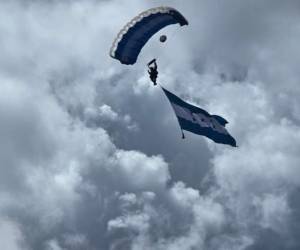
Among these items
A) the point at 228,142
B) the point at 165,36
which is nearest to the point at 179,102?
the point at 228,142

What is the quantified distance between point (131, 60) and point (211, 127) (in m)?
16.7

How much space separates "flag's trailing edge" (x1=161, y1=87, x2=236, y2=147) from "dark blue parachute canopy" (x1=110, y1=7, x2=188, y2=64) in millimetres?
9025

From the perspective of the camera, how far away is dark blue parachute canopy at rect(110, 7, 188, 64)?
65.8 meters

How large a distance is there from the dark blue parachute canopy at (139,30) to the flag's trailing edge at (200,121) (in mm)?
9025

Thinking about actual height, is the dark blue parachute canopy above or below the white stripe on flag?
above

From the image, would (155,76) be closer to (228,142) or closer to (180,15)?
(180,15)

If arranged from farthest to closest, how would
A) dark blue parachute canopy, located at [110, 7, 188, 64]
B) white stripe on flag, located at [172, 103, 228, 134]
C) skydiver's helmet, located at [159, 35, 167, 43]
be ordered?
white stripe on flag, located at [172, 103, 228, 134]
dark blue parachute canopy, located at [110, 7, 188, 64]
skydiver's helmet, located at [159, 35, 167, 43]

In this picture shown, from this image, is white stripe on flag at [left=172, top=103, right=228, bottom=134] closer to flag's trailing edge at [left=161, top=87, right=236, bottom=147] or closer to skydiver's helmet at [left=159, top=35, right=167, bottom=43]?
flag's trailing edge at [left=161, top=87, right=236, bottom=147]

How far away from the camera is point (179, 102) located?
255 feet

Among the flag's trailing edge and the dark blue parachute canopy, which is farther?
the flag's trailing edge

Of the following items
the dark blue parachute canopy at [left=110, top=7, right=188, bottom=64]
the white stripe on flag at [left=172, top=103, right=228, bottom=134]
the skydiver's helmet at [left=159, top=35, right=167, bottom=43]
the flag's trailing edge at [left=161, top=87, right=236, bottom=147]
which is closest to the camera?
the skydiver's helmet at [left=159, top=35, right=167, bottom=43]

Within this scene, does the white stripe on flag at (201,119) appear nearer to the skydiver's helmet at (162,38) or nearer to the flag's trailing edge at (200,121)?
the flag's trailing edge at (200,121)

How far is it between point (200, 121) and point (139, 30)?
56.9 ft

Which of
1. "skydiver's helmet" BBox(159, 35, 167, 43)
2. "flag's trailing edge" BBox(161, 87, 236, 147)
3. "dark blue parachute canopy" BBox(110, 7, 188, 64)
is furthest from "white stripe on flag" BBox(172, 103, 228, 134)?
"skydiver's helmet" BBox(159, 35, 167, 43)
